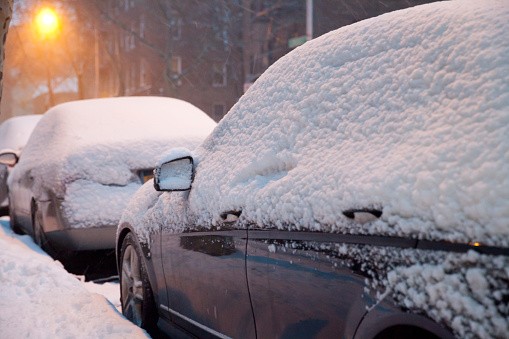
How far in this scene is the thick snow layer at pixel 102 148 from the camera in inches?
190

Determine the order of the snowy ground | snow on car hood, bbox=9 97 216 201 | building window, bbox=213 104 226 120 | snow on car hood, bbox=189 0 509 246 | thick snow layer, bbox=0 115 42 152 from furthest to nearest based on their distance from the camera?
building window, bbox=213 104 226 120 < thick snow layer, bbox=0 115 42 152 < snow on car hood, bbox=9 97 216 201 < the snowy ground < snow on car hood, bbox=189 0 509 246

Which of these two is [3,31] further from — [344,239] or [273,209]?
[344,239]

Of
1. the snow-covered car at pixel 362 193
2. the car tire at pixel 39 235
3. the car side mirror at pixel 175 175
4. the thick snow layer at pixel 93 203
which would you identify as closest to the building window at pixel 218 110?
the car tire at pixel 39 235

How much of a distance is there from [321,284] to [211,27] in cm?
3193

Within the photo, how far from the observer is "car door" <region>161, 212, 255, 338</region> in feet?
7.34

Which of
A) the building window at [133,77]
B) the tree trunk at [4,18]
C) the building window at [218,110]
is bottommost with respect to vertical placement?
the tree trunk at [4,18]

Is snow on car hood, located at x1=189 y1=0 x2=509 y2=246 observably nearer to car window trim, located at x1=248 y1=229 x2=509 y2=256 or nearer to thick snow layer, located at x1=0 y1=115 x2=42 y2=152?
car window trim, located at x1=248 y1=229 x2=509 y2=256

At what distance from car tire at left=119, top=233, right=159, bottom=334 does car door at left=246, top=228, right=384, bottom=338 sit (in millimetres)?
1445

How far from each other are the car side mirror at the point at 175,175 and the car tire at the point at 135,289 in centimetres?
74

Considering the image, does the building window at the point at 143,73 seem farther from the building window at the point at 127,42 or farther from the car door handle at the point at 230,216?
the car door handle at the point at 230,216

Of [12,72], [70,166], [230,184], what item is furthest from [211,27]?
[230,184]

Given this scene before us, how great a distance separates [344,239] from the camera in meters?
1.69

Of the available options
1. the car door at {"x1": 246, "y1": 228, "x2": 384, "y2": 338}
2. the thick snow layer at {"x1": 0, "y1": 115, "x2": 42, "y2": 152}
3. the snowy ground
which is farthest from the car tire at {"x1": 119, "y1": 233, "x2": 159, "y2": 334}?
the thick snow layer at {"x1": 0, "y1": 115, "x2": 42, "y2": 152}

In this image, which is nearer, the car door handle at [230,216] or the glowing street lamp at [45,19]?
the car door handle at [230,216]
